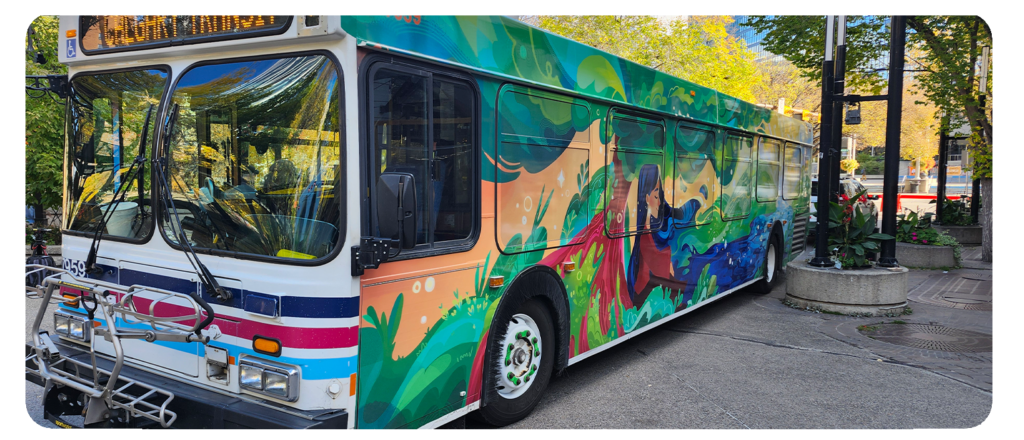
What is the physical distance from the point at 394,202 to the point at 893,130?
28.4ft

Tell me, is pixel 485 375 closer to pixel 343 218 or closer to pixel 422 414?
pixel 422 414

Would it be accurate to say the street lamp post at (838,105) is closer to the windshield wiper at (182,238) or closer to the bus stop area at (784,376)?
the bus stop area at (784,376)

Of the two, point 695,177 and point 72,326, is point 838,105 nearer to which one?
point 695,177

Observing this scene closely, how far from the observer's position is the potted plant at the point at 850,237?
30.3ft

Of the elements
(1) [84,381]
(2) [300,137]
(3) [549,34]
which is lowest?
(1) [84,381]

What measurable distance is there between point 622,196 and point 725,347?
2.38 metres

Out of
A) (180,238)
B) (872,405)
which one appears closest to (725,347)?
(872,405)

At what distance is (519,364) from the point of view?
468 centimetres

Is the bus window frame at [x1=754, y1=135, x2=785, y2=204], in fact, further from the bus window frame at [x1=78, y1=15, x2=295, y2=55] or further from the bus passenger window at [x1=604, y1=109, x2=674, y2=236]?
the bus window frame at [x1=78, y1=15, x2=295, y2=55]

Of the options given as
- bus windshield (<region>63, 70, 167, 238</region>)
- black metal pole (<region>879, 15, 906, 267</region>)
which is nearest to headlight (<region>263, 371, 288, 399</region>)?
bus windshield (<region>63, 70, 167, 238</region>)

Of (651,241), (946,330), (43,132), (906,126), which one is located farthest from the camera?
(906,126)

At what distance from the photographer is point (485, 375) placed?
14.2 feet

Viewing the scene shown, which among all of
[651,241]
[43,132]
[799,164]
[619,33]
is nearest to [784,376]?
[651,241]

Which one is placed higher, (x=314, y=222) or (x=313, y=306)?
(x=314, y=222)
